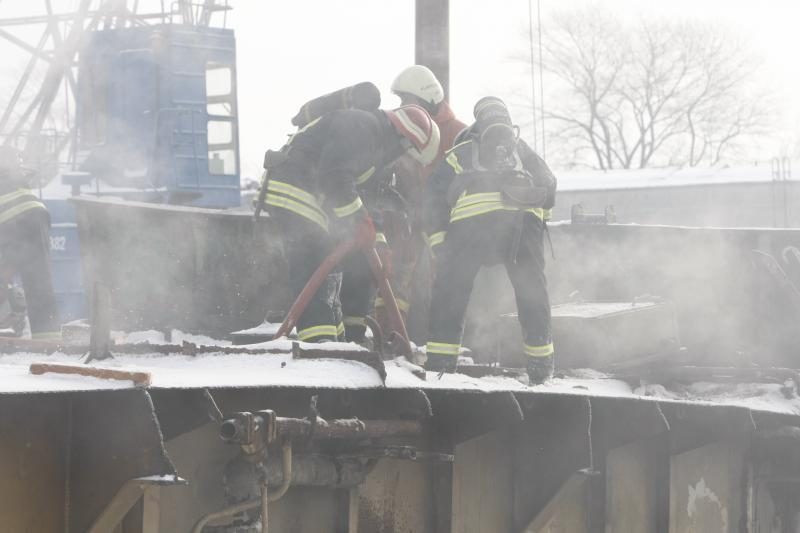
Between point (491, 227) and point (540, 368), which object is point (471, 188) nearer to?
point (491, 227)

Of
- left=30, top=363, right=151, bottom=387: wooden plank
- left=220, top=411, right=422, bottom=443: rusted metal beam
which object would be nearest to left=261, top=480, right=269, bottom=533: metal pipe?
left=220, top=411, right=422, bottom=443: rusted metal beam

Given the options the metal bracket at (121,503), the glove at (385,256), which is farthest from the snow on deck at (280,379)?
the glove at (385,256)

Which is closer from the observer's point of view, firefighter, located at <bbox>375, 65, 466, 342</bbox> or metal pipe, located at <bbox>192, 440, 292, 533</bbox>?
metal pipe, located at <bbox>192, 440, 292, 533</bbox>

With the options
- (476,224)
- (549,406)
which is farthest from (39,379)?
(476,224)

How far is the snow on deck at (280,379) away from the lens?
3.34 m

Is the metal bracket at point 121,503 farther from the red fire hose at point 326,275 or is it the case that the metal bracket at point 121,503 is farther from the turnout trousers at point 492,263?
the turnout trousers at point 492,263

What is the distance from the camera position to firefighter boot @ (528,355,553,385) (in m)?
5.52

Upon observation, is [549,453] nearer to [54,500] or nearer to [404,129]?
[404,129]

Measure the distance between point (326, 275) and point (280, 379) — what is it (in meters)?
1.90

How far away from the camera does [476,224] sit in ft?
19.0

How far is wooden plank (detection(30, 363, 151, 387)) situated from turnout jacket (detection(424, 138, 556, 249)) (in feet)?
9.08

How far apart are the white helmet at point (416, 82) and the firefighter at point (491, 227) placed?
952 mm

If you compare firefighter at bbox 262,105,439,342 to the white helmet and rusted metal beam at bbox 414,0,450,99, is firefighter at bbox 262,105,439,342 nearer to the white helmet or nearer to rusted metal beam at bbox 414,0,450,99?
the white helmet

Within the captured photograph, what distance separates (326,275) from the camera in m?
5.69
